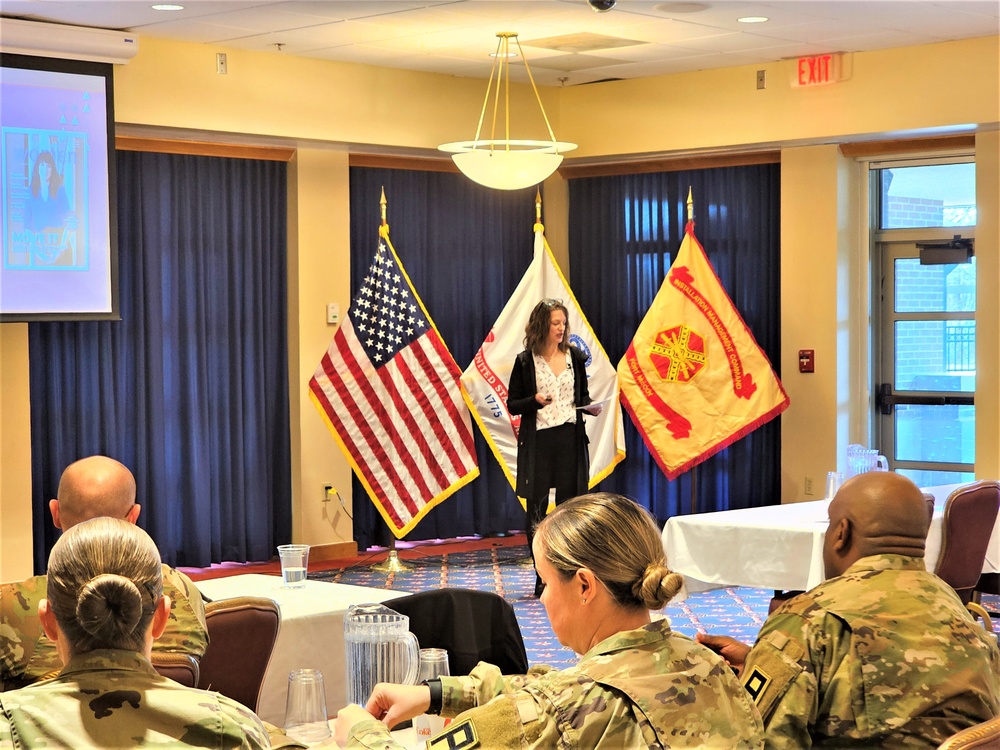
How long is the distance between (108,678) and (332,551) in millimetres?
6415

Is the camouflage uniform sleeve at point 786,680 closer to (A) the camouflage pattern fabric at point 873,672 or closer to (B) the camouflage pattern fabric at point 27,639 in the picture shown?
(A) the camouflage pattern fabric at point 873,672

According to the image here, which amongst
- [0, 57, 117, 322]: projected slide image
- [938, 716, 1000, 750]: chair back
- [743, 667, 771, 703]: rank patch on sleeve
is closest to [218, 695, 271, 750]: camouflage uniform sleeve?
[743, 667, 771, 703]: rank patch on sleeve

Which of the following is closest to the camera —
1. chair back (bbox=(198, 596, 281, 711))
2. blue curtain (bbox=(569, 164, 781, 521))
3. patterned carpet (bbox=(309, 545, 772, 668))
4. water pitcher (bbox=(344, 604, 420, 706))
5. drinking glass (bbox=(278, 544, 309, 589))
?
water pitcher (bbox=(344, 604, 420, 706))

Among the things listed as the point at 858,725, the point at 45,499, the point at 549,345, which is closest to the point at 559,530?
the point at 858,725

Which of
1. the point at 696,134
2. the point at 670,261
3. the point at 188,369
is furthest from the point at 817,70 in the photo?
the point at 188,369

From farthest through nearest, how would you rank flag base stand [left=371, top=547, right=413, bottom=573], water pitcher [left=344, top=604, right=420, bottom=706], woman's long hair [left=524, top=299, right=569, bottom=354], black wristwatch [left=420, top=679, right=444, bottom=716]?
flag base stand [left=371, top=547, right=413, bottom=573]
woman's long hair [left=524, top=299, right=569, bottom=354]
water pitcher [left=344, top=604, right=420, bottom=706]
black wristwatch [left=420, top=679, right=444, bottom=716]

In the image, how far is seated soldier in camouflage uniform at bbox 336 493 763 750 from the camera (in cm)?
179

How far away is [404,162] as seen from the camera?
8531 mm

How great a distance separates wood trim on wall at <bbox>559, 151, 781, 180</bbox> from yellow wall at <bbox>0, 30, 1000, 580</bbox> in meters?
0.16

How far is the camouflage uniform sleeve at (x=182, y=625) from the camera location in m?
2.74

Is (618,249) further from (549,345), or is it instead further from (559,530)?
(559,530)

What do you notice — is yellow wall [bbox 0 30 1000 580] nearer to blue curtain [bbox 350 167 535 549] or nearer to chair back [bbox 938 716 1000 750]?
blue curtain [bbox 350 167 535 549]

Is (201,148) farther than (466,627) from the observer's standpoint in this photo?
Yes

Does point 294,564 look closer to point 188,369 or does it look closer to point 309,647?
point 309,647
